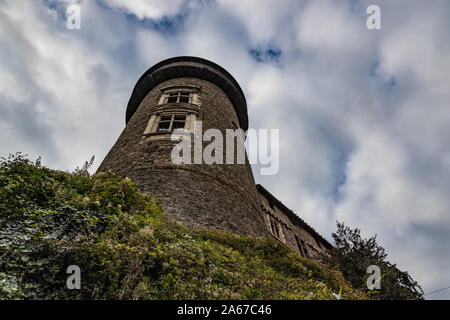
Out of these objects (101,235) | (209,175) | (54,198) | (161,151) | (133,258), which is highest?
(161,151)

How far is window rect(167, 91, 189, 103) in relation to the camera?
10.8 metres

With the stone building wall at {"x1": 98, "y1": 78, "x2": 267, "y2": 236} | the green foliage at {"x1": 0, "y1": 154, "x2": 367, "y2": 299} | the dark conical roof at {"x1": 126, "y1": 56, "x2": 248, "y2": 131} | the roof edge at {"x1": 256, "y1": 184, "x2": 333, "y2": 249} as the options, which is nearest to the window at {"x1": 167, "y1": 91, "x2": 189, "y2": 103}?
the stone building wall at {"x1": 98, "y1": 78, "x2": 267, "y2": 236}

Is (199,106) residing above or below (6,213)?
above

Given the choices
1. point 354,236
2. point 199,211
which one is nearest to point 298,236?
point 354,236

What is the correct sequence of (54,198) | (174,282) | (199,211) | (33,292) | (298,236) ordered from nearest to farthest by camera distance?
(33,292) < (174,282) < (54,198) < (199,211) < (298,236)

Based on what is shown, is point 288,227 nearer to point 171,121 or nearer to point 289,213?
point 289,213

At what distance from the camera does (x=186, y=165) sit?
763cm

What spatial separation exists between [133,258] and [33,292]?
3.50 feet

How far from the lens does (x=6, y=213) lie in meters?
3.55

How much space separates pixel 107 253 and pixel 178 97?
840 cm

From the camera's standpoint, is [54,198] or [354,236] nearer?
[54,198]

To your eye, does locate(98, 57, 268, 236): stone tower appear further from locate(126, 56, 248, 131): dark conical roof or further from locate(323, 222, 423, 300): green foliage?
locate(323, 222, 423, 300): green foliage

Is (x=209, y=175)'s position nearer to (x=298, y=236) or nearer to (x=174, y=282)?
(x=174, y=282)

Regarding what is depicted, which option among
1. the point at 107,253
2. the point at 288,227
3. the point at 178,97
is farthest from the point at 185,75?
the point at 288,227
